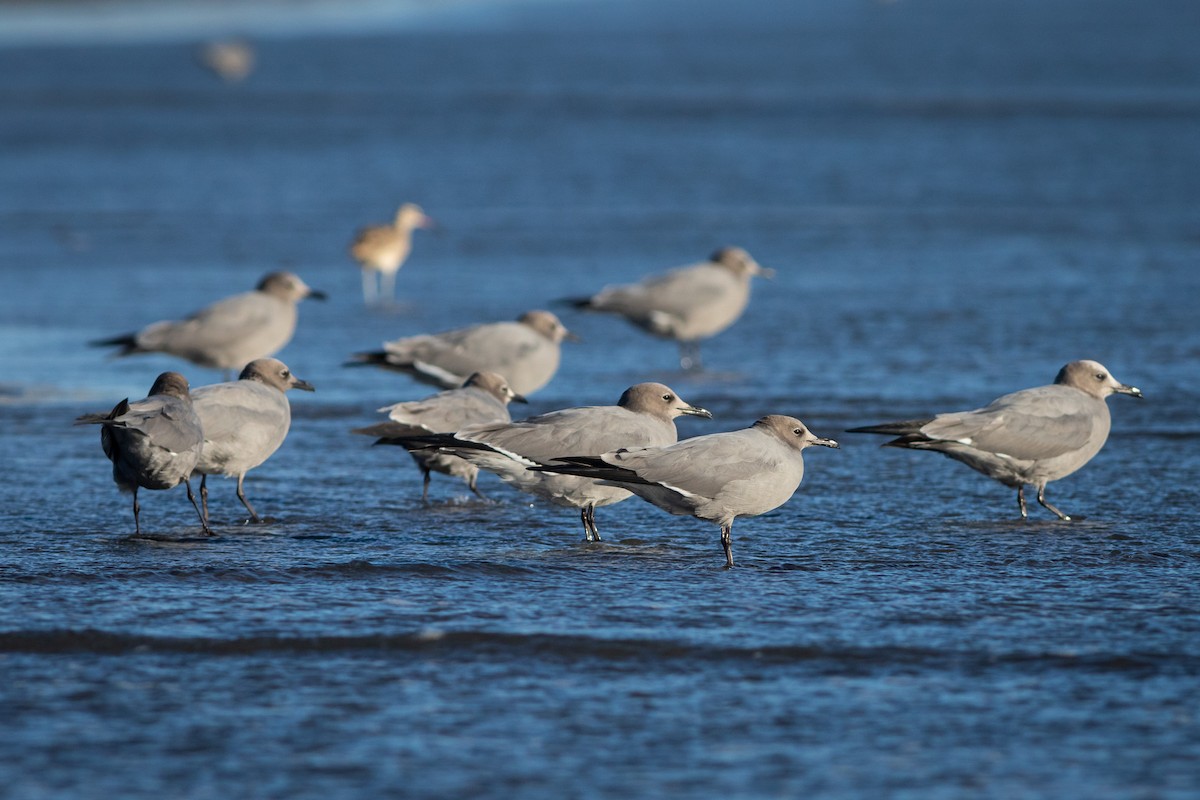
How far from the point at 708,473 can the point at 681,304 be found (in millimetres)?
5727

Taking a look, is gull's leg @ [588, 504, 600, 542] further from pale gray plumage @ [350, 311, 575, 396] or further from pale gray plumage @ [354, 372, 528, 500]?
pale gray plumage @ [350, 311, 575, 396]

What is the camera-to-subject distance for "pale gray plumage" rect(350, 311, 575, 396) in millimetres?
10211

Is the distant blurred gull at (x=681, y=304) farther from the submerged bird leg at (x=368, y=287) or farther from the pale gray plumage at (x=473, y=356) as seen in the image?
the submerged bird leg at (x=368, y=287)

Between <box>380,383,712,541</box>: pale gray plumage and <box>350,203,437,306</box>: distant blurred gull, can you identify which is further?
<box>350,203,437,306</box>: distant blurred gull

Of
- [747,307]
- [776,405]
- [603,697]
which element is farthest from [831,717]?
[747,307]

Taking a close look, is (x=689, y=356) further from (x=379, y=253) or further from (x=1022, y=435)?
(x=1022, y=435)

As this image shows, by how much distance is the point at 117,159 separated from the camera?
26594 mm

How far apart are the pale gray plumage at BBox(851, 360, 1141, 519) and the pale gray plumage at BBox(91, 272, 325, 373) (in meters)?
4.93

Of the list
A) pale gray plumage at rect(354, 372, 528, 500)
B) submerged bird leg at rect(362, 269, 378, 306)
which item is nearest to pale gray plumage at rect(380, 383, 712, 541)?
pale gray plumage at rect(354, 372, 528, 500)

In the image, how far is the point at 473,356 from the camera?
401 inches

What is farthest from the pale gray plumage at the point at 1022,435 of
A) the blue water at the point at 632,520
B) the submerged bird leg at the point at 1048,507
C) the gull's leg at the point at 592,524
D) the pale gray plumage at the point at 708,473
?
the gull's leg at the point at 592,524

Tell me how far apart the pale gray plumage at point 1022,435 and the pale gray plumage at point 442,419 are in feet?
6.06

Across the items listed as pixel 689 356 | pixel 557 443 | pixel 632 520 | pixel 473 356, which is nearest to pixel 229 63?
pixel 689 356

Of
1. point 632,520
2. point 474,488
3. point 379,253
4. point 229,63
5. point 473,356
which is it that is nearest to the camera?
point 632,520
